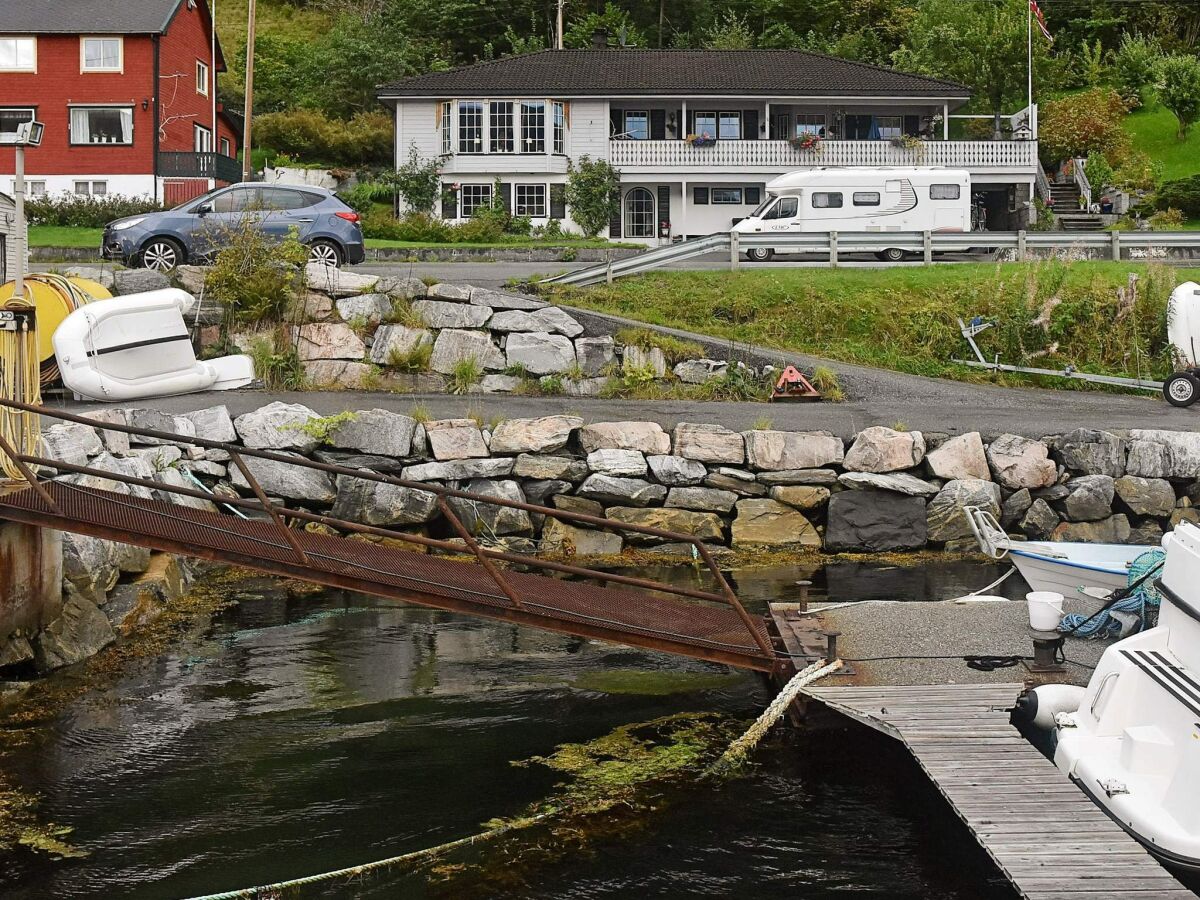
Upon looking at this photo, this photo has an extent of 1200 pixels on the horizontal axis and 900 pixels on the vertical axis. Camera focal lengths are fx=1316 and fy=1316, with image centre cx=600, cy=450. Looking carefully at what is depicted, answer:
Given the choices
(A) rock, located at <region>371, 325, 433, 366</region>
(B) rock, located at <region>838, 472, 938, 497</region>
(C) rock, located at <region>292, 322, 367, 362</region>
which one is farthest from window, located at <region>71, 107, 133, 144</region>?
(B) rock, located at <region>838, 472, 938, 497</region>

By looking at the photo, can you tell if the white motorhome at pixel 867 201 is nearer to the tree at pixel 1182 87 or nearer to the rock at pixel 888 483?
the rock at pixel 888 483

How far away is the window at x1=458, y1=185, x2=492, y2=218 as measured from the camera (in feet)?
143

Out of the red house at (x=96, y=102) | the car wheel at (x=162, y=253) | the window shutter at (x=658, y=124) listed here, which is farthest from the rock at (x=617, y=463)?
the window shutter at (x=658, y=124)

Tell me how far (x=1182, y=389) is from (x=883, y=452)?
5.93m

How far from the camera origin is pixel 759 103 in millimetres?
44812

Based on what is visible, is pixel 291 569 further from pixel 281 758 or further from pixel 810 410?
pixel 810 410

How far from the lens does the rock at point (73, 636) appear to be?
12.1 metres

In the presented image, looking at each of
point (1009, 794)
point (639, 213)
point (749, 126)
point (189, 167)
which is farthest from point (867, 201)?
point (1009, 794)

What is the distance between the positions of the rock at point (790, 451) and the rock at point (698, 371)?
11.1ft

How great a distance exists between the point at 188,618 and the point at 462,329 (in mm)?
8666

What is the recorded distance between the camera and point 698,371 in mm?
21516

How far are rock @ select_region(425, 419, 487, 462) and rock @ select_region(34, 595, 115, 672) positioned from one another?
5940 millimetres

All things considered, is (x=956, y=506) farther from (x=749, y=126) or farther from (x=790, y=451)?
(x=749, y=126)

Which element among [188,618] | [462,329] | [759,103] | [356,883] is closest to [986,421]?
[462,329]
